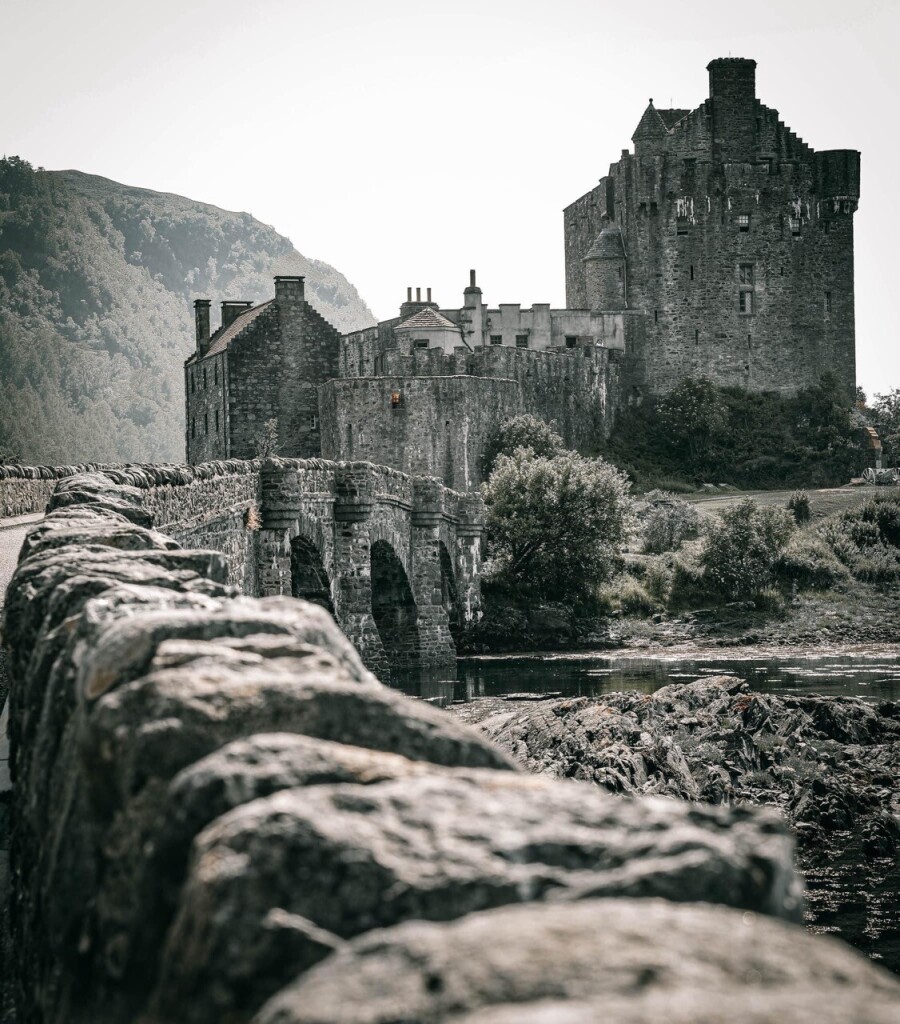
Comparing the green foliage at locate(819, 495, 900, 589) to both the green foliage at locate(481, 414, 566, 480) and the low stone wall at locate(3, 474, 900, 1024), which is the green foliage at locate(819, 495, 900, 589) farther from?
the low stone wall at locate(3, 474, 900, 1024)

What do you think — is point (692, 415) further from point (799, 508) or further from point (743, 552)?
point (743, 552)

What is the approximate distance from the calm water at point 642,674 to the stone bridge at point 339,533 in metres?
1.55

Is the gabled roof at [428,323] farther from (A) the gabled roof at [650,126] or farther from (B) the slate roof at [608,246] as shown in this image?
(A) the gabled roof at [650,126]

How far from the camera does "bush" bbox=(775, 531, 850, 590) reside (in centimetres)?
5534

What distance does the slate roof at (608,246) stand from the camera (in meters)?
82.2

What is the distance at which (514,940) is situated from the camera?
3.23 m

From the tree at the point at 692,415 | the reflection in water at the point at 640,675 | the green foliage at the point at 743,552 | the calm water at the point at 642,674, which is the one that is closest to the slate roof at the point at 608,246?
the tree at the point at 692,415

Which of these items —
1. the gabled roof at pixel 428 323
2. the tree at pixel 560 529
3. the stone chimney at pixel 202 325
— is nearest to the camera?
the tree at pixel 560 529

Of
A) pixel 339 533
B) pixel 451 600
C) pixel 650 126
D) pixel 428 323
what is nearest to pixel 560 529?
pixel 451 600

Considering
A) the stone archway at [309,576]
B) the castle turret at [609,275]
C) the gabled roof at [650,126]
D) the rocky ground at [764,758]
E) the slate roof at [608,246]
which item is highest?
the gabled roof at [650,126]

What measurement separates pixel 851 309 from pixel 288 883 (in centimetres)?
8406

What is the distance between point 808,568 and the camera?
55.6 metres

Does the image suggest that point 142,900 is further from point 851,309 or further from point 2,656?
point 851,309

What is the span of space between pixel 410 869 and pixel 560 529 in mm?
49859
